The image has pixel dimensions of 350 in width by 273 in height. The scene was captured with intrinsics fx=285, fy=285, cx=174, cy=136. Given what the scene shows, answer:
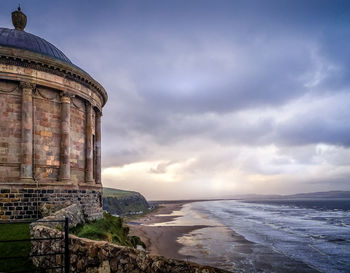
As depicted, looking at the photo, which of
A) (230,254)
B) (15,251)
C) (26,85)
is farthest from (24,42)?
(230,254)

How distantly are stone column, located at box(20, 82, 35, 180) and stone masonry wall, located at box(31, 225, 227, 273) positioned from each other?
9164 mm

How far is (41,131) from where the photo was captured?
1664 cm

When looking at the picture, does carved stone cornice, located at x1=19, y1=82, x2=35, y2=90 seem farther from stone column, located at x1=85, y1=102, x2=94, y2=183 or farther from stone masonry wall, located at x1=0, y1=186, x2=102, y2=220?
stone masonry wall, located at x1=0, y1=186, x2=102, y2=220

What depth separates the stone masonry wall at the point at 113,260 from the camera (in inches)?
223

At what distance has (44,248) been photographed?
7867 mm

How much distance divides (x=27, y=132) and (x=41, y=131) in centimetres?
100

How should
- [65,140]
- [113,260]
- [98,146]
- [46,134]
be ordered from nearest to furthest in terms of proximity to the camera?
[113,260] < [46,134] < [65,140] < [98,146]

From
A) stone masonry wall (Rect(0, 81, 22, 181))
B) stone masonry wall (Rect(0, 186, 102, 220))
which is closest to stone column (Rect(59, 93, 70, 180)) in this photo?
stone masonry wall (Rect(0, 186, 102, 220))

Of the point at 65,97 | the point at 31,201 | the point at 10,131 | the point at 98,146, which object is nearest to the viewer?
the point at 31,201

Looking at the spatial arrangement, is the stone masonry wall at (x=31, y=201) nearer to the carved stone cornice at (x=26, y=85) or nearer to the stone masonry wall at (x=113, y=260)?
the carved stone cornice at (x=26, y=85)

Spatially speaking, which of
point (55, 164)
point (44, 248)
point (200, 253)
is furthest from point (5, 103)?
point (200, 253)

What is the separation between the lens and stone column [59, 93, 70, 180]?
56.0 ft

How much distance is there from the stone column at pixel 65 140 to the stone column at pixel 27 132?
1805mm

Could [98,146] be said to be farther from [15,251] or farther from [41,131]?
[15,251]
